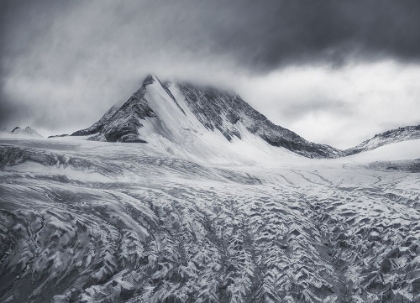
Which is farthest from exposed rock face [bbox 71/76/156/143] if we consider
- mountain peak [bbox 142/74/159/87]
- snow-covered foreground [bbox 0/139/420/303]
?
snow-covered foreground [bbox 0/139/420/303]

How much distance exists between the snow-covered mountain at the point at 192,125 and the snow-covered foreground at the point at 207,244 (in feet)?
121

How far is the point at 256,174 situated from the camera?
1468 inches

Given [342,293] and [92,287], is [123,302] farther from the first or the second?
[342,293]

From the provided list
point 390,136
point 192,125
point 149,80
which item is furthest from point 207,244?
point 390,136

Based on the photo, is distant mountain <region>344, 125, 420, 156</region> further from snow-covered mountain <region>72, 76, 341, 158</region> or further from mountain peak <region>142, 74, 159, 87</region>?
mountain peak <region>142, 74, 159, 87</region>

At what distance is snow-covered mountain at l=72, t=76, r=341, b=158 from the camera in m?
61.6

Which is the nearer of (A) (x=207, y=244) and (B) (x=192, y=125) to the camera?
(A) (x=207, y=244)

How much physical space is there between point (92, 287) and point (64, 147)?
116 feet

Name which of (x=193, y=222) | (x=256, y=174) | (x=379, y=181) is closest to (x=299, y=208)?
(x=193, y=222)

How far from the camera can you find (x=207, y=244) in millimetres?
15141

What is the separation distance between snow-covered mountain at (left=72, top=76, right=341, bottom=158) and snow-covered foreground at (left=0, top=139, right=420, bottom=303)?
36.7m

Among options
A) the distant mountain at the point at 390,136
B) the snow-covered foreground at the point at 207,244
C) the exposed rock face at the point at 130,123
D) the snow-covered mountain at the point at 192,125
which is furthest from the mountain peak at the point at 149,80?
the distant mountain at the point at 390,136

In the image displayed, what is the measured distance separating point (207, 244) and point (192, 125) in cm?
6758

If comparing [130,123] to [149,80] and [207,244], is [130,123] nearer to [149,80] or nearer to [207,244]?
[149,80]
